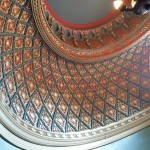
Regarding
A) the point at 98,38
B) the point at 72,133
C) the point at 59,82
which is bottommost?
the point at 72,133

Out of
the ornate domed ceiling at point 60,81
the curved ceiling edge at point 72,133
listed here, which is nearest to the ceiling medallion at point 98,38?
the ornate domed ceiling at point 60,81

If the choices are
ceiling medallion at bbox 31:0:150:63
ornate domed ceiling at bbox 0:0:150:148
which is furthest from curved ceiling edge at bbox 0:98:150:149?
ceiling medallion at bbox 31:0:150:63

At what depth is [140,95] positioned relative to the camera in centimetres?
609

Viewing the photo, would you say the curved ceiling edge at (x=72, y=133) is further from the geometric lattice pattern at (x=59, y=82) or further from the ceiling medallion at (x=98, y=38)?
the ceiling medallion at (x=98, y=38)

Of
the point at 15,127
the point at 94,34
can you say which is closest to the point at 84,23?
the point at 94,34

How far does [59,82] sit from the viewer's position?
576cm

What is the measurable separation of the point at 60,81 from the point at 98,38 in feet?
5.12

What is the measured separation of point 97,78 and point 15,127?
255cm

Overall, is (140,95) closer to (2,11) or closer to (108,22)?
(108,22)

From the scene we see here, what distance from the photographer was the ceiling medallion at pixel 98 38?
5.80 metres

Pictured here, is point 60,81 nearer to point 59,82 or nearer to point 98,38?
point 59,82

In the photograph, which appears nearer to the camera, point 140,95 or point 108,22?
point 140,95

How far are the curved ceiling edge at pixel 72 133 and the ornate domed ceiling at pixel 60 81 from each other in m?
0.13

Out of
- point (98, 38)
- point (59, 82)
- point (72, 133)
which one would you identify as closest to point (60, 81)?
point (59, 82)
